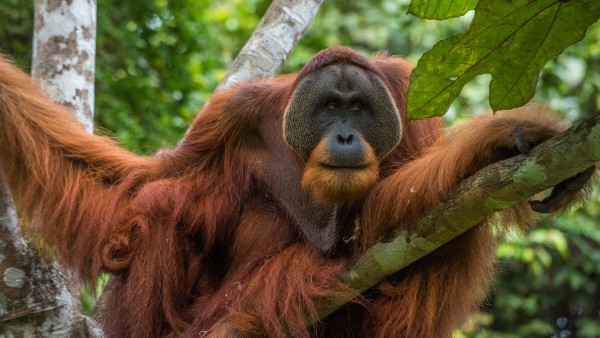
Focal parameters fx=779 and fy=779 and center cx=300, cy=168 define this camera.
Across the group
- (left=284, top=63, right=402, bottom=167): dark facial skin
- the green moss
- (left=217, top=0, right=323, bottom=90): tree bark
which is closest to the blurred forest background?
(left=217, top=0, right=323, bottom=90): tree bark

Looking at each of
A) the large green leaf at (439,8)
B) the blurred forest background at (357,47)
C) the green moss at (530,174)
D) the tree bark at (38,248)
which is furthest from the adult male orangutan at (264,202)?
the blurred forest background at (357,47)

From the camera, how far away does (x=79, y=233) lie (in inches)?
143

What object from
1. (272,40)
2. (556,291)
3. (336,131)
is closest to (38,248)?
(336,131)

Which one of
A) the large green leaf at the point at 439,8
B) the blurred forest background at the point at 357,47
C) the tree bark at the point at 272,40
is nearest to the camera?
the large green leaf at the point at 439,8

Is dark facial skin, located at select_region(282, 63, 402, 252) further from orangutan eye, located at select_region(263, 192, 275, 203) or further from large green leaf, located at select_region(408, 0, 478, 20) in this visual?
large green leaf, located at select_region(408, 0, 478, 20)

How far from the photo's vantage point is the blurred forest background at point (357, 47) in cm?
654

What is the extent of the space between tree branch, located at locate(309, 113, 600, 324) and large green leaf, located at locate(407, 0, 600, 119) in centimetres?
19

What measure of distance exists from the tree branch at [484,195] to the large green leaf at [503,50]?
193 millimetres

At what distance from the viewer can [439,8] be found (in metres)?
2.12

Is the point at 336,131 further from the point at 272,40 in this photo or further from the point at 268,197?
the point at 272,40

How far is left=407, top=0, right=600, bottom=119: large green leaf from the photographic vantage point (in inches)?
78.7

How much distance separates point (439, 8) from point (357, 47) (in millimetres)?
6360

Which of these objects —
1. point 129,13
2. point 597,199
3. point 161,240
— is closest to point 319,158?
point 161,240

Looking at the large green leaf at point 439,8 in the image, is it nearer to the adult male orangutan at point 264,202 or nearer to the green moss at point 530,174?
the green moss at point 530,174
